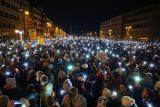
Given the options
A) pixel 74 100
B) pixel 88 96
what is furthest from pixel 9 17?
pixel 74 100

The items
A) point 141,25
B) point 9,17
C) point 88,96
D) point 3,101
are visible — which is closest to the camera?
point 3,101

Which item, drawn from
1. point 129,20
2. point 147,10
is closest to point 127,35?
point 129,20

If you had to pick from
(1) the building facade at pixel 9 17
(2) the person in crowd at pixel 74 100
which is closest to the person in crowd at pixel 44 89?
(2) the person in crowd at pixel 74 100

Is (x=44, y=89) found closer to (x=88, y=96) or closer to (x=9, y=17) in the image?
(x=88, y=96)

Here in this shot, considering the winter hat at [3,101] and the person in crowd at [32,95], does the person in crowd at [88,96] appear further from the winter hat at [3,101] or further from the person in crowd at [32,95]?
the winter hat at [3,101]

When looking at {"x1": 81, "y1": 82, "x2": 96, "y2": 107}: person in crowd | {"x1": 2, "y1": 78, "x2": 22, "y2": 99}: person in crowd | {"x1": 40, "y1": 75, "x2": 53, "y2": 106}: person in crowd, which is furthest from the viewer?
{"x1": 81, "y1": 82, "x2": 96, "y2": 107}: person in crowd

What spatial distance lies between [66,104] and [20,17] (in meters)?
96.8

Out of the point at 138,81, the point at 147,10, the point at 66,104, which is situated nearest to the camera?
the point at 66,104

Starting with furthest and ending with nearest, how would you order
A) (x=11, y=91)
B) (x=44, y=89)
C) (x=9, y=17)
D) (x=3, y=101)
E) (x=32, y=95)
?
(x=9, y=17) < (x=44, y=89) < (x=32, y=95) < (x=11, y=91) < (x=3, y=101)

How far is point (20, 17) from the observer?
103125mm

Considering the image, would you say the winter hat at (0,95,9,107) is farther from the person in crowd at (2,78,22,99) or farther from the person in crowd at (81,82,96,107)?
the person in crowd at (81,82,96,107)

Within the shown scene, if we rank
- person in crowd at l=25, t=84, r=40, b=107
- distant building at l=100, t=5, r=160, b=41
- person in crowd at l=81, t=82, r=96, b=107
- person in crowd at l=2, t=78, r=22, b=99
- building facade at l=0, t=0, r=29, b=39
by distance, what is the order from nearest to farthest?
person in crowd at l=2, t=78, r=22, b=99, person in crowd at l=25, t=84, r=40, b=107, person in crowd at l=81, t=82, r=96, b=107, building facade at l=0, t=0, r=29, b=39, distant building at l=100, t=5, r=160, b=41

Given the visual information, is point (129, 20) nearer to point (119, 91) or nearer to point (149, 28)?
point (149, 28)

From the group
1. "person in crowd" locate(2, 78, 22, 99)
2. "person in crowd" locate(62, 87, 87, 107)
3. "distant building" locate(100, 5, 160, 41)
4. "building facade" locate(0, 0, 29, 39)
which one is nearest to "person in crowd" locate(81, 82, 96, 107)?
"person in crowd" locate(62, 87, 87, 107)
